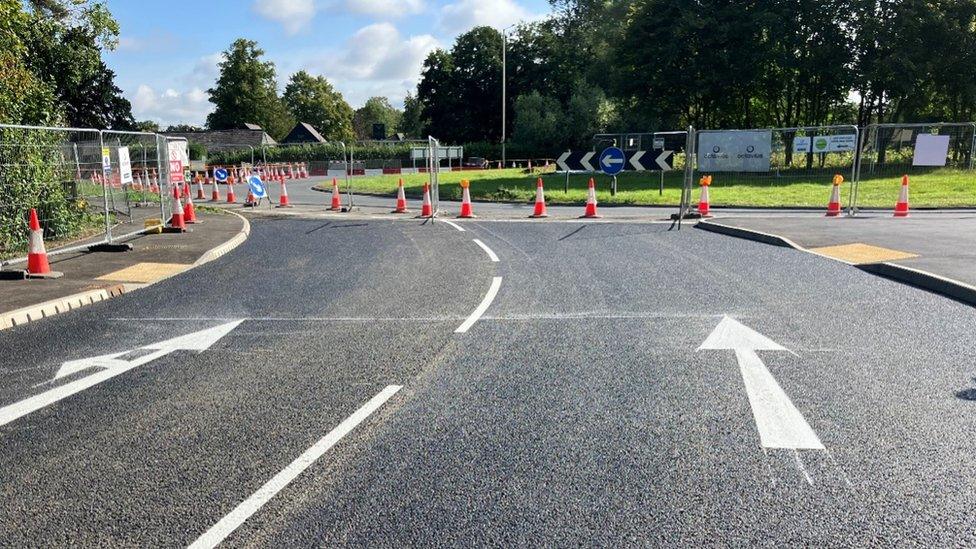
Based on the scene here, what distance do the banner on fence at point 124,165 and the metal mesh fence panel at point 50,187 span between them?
56 centimetres

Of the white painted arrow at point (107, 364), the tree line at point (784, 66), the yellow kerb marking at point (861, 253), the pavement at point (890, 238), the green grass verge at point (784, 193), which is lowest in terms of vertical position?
the white painted arrow at point (107, 364)

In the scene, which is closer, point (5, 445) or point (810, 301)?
point (5, 445)

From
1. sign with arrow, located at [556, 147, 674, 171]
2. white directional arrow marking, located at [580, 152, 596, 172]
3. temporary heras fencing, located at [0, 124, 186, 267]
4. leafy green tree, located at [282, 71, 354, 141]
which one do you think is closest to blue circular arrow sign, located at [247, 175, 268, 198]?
temporary heras fencing, located at [0, 124, 186, 267]

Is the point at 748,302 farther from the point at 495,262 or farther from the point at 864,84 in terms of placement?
the point at 864,84

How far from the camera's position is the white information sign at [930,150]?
21.4 meters

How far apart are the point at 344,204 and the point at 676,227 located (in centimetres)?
1261

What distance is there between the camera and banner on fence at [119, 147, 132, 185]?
45.0 feet

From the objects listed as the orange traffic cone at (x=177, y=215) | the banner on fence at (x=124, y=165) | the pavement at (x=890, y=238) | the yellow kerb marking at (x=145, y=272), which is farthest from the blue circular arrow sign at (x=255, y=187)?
the pavement at (x=890, y=238)

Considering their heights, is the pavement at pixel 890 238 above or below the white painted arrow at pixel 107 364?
above

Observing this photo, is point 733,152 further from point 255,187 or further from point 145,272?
point 145,272

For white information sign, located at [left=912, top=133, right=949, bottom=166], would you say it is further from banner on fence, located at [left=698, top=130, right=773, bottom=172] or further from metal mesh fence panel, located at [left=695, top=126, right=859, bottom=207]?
banner on fence, located at [left=698, top=130, right=773, bottom=172]

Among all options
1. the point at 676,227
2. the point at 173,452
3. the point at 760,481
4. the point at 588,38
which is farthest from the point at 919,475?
the point at 588,38

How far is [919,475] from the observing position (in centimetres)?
346

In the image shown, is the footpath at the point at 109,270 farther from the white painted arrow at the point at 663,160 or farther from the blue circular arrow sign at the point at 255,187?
the white painted arrow at the point at 663,160
